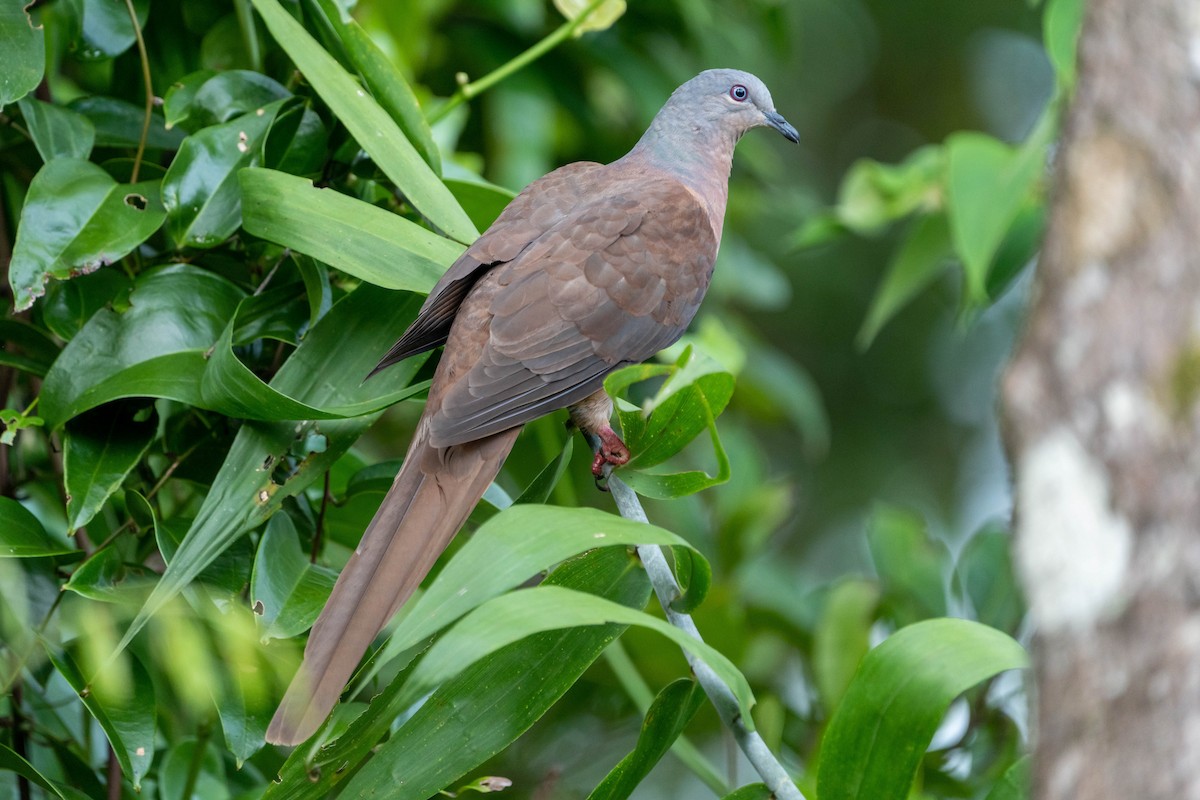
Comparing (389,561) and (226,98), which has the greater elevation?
(226,98)

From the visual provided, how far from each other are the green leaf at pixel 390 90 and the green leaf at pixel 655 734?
98 cm

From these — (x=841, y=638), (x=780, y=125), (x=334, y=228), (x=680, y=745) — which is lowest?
(x=841, y=638)

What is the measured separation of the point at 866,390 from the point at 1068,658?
6567 millimetres

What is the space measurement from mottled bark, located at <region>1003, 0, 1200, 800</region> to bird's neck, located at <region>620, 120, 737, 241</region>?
73.1 inches

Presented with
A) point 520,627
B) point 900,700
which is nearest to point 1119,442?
point 520,627

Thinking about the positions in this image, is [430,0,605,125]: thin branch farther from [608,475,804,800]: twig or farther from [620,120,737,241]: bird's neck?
[608,475,804,800]: twig

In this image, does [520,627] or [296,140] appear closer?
[520,627]

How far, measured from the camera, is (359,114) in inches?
73.6

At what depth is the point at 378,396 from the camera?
1.94 m

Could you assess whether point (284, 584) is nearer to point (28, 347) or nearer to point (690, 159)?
point (28, 347)

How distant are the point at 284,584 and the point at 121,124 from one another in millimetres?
904

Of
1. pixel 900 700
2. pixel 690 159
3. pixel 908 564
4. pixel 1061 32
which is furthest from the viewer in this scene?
pixel 908 564

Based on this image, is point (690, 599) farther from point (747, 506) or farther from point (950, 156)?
point (747, 506)

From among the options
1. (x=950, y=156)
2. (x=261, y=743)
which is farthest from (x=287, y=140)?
(x=950, y=156)
